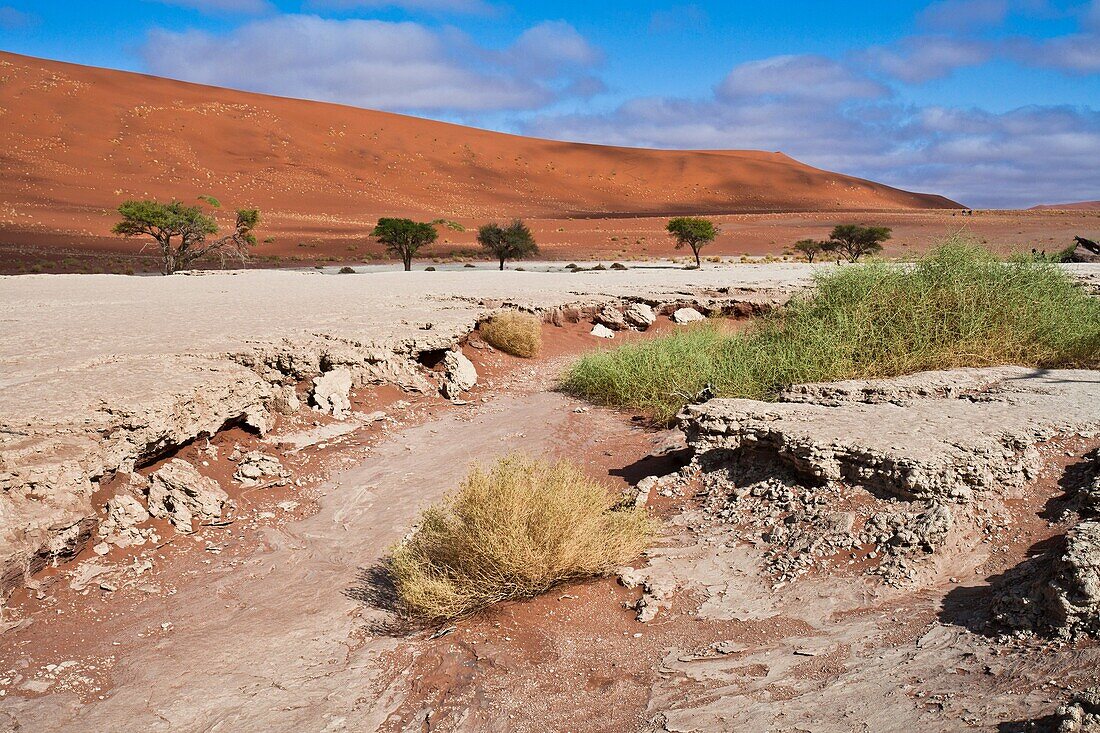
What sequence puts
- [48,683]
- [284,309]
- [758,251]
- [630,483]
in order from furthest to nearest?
[758,251] → [284,309] → [630,483] → [48,683]

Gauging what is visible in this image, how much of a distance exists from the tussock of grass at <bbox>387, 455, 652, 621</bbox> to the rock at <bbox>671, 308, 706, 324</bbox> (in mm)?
7748

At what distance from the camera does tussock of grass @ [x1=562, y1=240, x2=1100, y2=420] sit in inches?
244

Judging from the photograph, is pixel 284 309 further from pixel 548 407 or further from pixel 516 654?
pixel 516 654

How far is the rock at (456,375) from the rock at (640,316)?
347 centimetres

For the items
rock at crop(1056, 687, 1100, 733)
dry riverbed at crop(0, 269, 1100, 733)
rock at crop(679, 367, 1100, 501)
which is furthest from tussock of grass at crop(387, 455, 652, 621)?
rock at crop(1056, 687, 1100, 733)

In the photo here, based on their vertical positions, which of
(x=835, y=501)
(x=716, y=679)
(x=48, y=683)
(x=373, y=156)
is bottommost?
(x=48, y=683)

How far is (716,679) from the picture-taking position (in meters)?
3.06

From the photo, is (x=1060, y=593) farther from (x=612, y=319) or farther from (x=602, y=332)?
(x=612, y=319)

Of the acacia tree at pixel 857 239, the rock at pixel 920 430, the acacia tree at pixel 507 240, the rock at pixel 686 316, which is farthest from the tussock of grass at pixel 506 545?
the acacia tree at pixel 857 239

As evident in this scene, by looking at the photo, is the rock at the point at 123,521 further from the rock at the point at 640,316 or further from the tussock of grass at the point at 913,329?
the rock at the point at 640,316

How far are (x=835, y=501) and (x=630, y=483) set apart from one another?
1932 mm

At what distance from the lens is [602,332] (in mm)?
11484

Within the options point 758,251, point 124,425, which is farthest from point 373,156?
point 124,425

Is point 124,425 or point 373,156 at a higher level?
point 373,156
